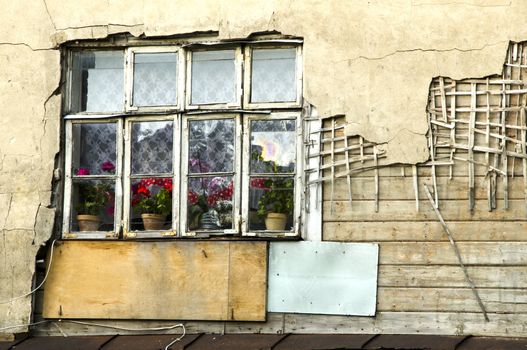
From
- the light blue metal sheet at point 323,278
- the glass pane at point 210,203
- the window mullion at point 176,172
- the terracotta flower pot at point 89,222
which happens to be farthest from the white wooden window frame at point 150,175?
the light blue metal sheet at point 323,278

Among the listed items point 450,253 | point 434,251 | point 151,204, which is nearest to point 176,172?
point 151,204

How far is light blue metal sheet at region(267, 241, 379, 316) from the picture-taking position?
7984 mm

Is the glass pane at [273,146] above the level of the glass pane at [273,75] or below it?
below

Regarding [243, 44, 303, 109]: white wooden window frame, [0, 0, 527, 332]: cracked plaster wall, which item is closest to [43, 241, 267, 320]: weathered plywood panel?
[0, 0, 527, 332]: cracked plaster wall

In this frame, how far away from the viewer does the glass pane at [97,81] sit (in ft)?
29.1

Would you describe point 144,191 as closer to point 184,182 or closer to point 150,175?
point 150,175

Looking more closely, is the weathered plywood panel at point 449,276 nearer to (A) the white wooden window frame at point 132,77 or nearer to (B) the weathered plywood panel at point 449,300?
(B) the weathered plywood panel at point 449,300

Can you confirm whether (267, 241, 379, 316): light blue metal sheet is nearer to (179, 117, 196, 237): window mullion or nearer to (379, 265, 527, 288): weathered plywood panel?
(379, 265, 527, 288): weathered plywood panel

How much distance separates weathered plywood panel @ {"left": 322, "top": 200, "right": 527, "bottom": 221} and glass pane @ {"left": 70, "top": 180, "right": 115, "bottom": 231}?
6.05ft

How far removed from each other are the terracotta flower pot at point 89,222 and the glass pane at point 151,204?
11.9 inches

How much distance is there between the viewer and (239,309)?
26.8ft

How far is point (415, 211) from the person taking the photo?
7988 millimetres

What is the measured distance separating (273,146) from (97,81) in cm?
167

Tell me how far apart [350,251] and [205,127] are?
5.22ft
